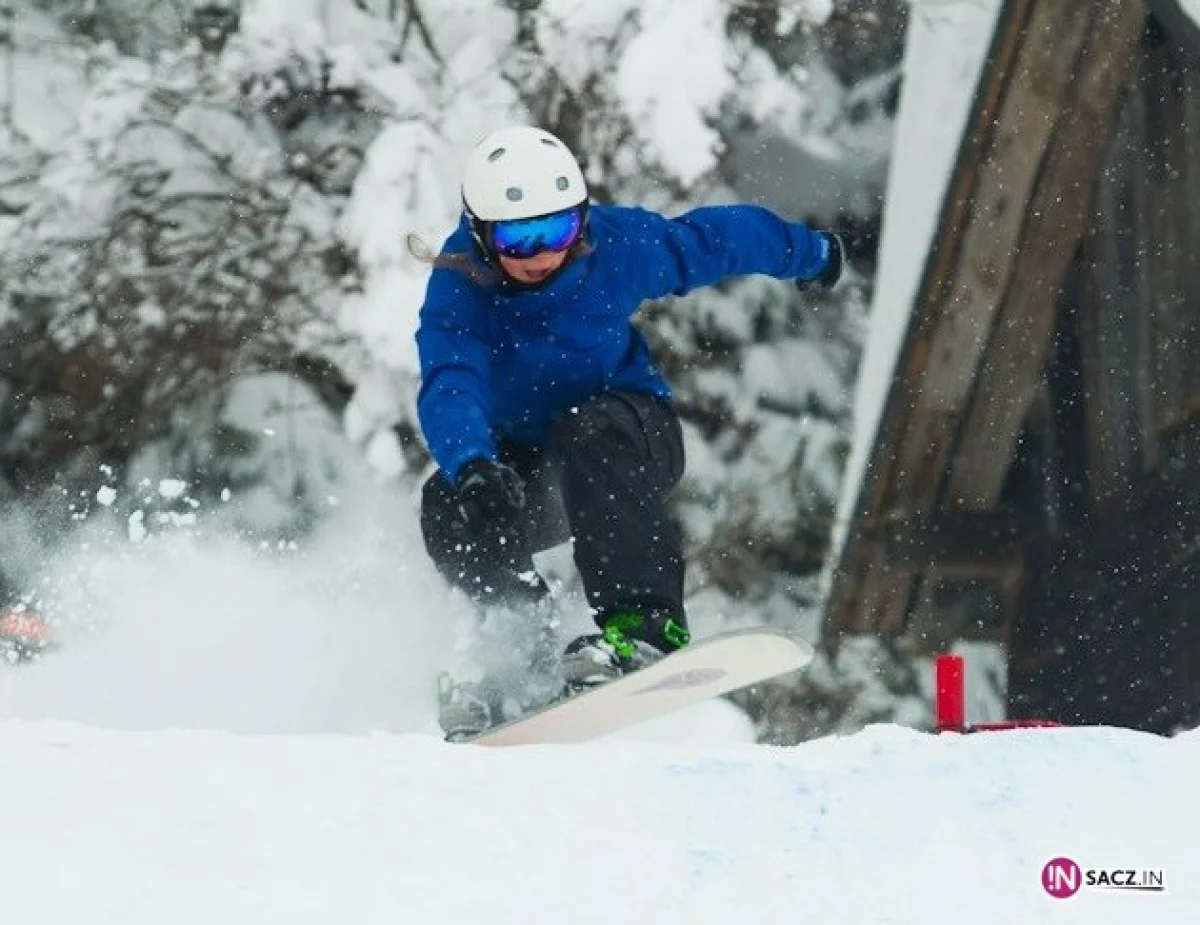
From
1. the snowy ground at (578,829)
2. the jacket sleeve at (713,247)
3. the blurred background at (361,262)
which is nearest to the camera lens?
the snowy ground at (578,829)

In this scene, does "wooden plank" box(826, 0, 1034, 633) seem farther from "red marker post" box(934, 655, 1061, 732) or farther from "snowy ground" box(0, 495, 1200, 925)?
"snowy ground" box(0, 495, 1200, 925)

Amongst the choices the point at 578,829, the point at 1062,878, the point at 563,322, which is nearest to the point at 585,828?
the point at 578,829

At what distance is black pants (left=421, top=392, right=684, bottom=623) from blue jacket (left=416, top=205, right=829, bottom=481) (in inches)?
4.3

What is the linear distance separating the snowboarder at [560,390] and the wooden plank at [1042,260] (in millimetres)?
3027

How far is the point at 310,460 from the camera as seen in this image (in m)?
11.2

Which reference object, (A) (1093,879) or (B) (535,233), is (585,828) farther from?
(B) (535,233)

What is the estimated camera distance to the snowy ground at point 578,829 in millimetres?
3010

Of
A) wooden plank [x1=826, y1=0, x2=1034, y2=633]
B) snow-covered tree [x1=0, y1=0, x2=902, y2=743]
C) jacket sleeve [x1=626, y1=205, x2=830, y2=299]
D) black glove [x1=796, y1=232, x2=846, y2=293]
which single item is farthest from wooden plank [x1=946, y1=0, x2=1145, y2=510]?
jacket sleeve [x1=626, y1=205, x2=830, y2=299]

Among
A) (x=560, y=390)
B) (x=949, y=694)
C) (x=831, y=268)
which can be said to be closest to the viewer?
(x=949, y=694)

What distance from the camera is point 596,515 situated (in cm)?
473

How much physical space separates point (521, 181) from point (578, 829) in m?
1.82

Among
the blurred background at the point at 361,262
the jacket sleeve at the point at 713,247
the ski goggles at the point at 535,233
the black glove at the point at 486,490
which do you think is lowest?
the blurred background at the point at 361,262

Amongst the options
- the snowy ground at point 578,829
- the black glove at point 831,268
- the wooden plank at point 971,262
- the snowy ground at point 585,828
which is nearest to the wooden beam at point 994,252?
the wooden plank at point 971,262

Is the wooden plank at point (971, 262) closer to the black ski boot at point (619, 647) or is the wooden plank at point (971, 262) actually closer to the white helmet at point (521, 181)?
the white helmet at point (521, 181)
